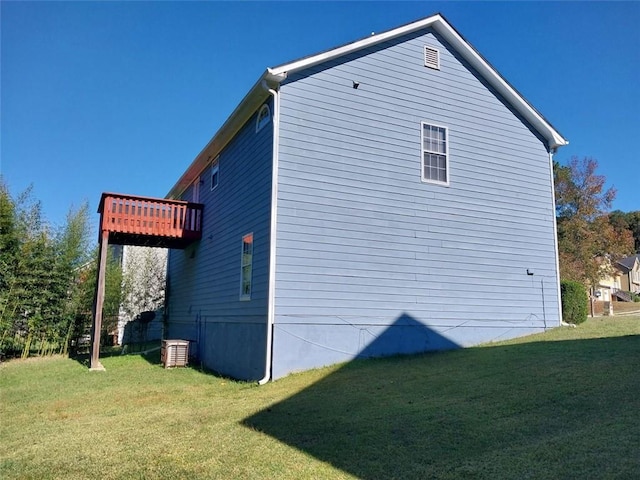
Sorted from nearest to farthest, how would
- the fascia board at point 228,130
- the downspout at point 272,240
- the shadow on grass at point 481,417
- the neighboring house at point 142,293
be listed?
the shadow on grass at point 481,417
the downspout at point 272,240
the fascia board at point 228,130
the neighboring house at point 142,293

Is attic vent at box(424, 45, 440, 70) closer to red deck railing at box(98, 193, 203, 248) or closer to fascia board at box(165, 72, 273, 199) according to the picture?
fascia board at box(165, 72, 273, 199)

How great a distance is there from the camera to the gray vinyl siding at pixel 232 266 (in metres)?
9.15

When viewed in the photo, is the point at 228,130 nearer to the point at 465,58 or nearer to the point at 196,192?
the point at 196,192

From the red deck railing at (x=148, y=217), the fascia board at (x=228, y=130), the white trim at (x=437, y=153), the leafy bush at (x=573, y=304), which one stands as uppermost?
the fascia board at (x=228, y=130)

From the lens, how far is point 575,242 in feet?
99.7

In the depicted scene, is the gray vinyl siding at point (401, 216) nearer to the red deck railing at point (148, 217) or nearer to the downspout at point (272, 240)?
the downspout at point (272, 240)

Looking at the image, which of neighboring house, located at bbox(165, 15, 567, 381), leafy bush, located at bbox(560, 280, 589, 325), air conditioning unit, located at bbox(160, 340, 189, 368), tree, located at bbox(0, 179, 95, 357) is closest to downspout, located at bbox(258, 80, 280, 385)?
neighboring house, located at bbox(165, 15, 567, 381)

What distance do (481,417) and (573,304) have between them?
8423mm

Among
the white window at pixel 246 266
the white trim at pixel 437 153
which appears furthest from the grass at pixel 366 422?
the white trim at pixel 437 153

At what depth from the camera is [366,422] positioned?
5266mm

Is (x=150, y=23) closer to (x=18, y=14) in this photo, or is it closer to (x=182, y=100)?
(x=18, y=14)

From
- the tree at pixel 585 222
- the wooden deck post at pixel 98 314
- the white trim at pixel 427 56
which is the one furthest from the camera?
the tree at pixel 585 222

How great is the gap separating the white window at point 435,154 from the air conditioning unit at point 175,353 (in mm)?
7187

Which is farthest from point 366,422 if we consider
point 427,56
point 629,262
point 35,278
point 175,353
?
point 629,262
